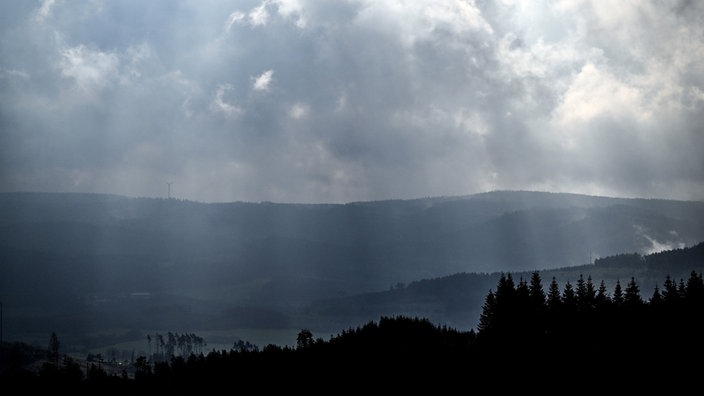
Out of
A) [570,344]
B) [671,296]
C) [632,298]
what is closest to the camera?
[570,344]

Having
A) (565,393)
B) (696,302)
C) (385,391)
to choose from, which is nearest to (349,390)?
(385,391)

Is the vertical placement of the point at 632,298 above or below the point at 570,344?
above

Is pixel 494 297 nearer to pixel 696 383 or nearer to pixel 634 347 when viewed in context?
pixel 634 347

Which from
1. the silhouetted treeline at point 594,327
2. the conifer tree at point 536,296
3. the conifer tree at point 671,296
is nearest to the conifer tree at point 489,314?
the silhouetted treeline at point 594,327

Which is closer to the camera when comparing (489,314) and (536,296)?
(536,296)

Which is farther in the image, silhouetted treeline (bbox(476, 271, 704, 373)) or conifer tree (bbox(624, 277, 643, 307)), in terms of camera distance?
conifer tree (bbox(624, 277, 643, 307))

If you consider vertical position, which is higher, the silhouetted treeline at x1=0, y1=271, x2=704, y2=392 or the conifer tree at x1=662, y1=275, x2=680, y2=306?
the conifer tree at x1=662, y1=275, x2=680, y2=306

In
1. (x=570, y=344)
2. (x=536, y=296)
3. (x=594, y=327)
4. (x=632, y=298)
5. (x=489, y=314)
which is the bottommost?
(x=570, y=344)

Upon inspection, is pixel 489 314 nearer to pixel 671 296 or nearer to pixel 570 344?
pixel 570 344

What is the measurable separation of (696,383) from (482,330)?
5033cm

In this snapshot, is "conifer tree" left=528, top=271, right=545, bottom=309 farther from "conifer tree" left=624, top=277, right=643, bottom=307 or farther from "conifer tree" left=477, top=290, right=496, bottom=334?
"conifer tree" left=624, top=277, right=643, bottom=307

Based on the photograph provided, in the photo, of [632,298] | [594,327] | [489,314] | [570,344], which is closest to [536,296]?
[489,314]

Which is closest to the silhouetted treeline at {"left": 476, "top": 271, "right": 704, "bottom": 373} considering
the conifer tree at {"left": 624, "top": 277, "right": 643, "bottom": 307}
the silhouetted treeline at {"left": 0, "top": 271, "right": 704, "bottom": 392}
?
the conifer tree at {"left": 624, "top": 277, "right": 643, "bottom": 307}

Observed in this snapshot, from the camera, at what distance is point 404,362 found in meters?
198
